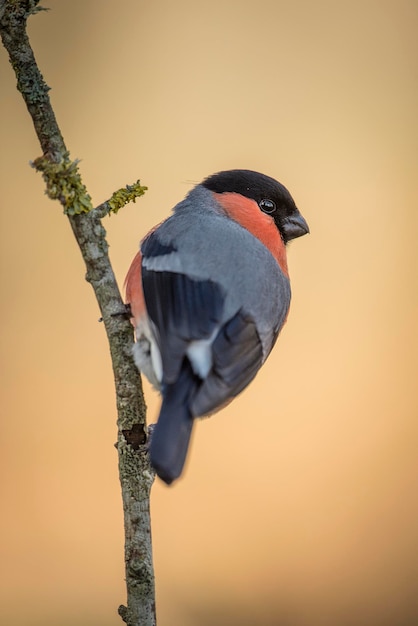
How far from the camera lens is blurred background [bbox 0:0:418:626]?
3.85 m

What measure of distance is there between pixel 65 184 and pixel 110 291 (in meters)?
0.30

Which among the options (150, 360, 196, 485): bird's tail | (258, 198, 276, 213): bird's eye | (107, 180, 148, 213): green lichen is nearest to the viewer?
(150, 360, 196, 485): bird's tail

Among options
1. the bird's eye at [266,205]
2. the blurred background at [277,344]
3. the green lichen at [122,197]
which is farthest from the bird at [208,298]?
the blurred background at [277,344]

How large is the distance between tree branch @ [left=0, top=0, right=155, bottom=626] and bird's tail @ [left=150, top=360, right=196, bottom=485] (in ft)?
0.27

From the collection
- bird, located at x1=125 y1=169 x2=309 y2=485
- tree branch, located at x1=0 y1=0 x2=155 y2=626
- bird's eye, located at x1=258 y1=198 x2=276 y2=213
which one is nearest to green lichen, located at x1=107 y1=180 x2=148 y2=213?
tree branch, located at x1=0 y1=0 x2=155 y2=626

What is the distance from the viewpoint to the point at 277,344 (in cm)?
405

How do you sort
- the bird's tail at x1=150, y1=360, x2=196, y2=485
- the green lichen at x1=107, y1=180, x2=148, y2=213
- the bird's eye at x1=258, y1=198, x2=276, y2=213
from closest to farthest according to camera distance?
the bird's tail at x1=150, y1=360, x2=196, y2=485 → the green lichen at x1=107, y1=180, x2=148, y2=213 → the bird's eye at x1=258, y1=198, x2=276, y2=213

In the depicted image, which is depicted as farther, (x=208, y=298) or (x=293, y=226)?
(x=293, y=226)

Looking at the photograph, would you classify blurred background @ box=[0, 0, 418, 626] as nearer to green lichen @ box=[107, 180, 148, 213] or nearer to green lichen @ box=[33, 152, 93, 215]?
green lichen @ box=[107, 180, 148, 213]

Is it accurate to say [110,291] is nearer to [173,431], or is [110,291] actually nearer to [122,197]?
[122,197]

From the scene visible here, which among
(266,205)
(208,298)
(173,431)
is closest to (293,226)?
(266,205)

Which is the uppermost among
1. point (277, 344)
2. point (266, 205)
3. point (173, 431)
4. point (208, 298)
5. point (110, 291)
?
point (266, 205)

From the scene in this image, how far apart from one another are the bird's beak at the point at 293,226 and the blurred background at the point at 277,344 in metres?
0.84

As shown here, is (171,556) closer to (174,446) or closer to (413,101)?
(174,446)
